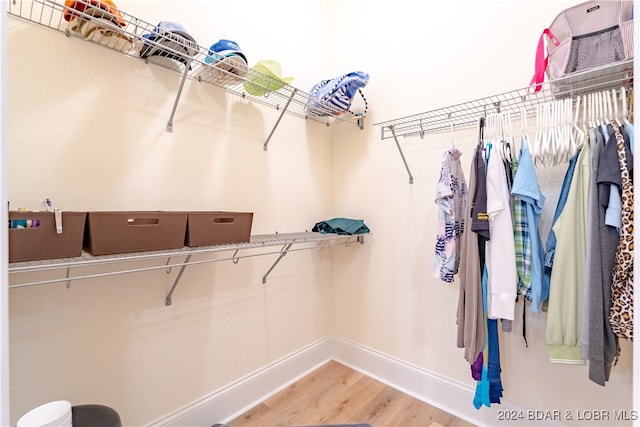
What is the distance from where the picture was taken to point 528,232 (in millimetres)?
1079

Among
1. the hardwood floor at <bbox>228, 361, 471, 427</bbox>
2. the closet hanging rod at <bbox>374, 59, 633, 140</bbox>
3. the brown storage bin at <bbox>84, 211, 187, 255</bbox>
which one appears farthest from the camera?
the hardwood floor at <bbox>228, 361, 471, 427</bbox>

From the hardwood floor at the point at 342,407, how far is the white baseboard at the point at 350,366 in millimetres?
42

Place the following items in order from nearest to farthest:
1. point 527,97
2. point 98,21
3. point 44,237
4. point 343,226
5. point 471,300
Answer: point 44,237, point 98,21, point 471,300, point 527,97, point 343,226

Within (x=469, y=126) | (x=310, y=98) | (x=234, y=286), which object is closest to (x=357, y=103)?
(x=310, y=98)

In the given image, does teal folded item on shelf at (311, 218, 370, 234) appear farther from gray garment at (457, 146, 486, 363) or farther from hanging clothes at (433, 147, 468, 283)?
gray garment at (457, 146, 486, 363)

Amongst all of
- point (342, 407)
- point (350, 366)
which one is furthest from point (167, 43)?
point (350, 366)

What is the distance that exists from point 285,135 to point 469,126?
41.0 inches

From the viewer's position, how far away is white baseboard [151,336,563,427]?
137 cm

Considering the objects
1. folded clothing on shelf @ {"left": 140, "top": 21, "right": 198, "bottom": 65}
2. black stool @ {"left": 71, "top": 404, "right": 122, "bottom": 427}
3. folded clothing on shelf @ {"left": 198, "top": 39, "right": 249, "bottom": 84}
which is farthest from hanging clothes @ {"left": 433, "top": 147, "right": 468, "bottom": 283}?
black stool @ {"left": 71, "top": 404, "right": 122, "bottom": 427}

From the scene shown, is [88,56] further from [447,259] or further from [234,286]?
[447,259]

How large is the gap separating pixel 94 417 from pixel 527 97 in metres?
2.05

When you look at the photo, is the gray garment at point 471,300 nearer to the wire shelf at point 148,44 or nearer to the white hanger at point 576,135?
the white hanger at point 576,135

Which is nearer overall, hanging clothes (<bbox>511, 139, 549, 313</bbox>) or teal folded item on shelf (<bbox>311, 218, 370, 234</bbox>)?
hanging clothes (<bbox>511, 139, 549, 313</bbox>)

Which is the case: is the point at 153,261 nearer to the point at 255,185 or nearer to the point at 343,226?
the point at 255,185
